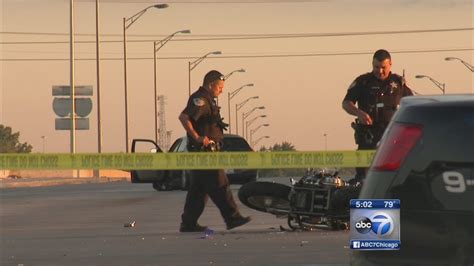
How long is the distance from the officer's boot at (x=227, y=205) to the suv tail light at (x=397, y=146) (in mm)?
8945

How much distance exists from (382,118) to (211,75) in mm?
2104

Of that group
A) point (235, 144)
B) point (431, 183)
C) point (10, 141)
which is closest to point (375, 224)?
point (431, 183)

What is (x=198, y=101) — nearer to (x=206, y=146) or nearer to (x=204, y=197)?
(x=206, y=146)

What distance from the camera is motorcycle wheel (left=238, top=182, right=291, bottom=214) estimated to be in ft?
48.6

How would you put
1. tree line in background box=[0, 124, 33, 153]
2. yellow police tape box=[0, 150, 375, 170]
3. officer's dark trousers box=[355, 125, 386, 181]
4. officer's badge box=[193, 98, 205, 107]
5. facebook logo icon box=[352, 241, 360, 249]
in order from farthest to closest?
1. tree line in background box=[0, 124, 33, 153]
2. yellow police tape box=[0, 150, 375, 170]
3. officer's badge box=[193, 98, 205, 107]
4. officer's dark trousers box=[355, 125, 386, 181]
5. facebook logo icon box=[352, 241, 360, 249]

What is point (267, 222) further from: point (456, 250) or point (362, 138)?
point (456, 250)

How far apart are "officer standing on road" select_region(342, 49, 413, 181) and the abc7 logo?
8.11 m

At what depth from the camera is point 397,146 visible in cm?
602

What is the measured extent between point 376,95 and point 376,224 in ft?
27.6

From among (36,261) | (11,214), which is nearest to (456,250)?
(36,261)

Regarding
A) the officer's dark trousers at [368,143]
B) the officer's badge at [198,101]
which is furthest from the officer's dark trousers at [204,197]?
the officer's dark trousers at [368,143]

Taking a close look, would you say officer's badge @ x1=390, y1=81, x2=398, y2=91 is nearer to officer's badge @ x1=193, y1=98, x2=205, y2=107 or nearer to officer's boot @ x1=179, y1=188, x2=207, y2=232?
officer's badge @ x1=193, y1=98, x2=205, y2=107

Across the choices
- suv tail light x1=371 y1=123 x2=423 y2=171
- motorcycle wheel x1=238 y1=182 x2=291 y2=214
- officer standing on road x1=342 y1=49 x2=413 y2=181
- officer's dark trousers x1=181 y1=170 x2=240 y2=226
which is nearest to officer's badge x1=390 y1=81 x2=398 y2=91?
officer standing on road x1=342 y1=49 x2=413 y2=181

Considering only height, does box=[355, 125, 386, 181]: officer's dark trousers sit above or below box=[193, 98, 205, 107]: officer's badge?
below
